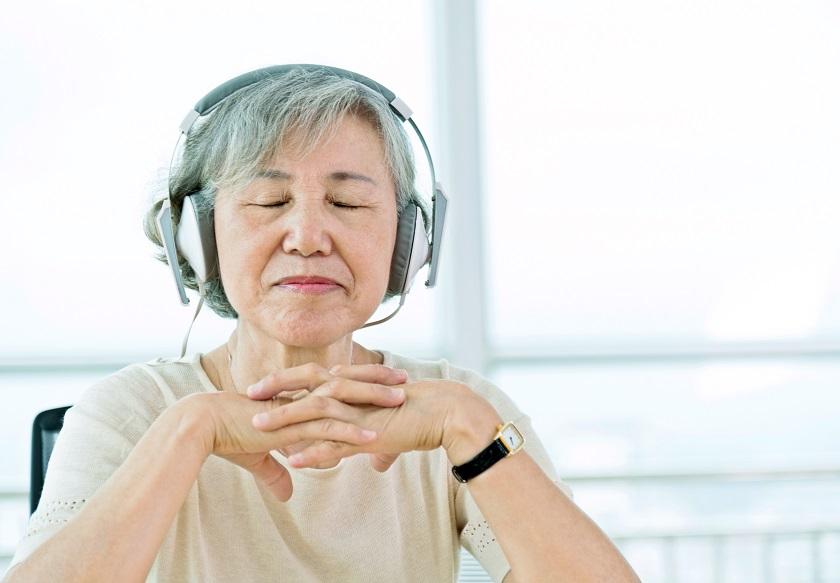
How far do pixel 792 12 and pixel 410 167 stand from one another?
9.55ft

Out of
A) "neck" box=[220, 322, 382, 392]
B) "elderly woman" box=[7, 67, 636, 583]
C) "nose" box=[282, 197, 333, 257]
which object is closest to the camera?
"elderly woman" box=[7, 67, 636, 583]

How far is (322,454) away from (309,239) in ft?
0.97

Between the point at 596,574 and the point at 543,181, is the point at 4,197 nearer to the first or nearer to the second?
the point at 543,181

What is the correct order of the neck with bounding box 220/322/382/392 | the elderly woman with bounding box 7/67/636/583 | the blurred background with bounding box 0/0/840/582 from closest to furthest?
1. the elderly woman with bounding box 7/67/636/583
2. the neck with bounding box 220/322/382/392
3. the blurred background with bounding box 0/0/840/582

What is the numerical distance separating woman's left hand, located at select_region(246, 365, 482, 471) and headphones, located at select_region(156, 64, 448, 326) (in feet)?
0.86

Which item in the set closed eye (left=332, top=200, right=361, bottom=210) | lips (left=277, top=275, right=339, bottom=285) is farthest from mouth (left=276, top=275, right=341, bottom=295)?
closed eye (left=332, top=200, right=361, bottom=210)

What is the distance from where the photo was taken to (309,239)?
145cm

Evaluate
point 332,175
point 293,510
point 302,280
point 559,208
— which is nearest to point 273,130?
point 332,175

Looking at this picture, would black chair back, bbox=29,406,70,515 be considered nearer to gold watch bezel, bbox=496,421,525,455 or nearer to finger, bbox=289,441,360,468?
finger, bbox=289,441,360,468

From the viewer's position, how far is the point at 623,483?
375 cm

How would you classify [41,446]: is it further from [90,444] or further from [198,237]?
[198,237]

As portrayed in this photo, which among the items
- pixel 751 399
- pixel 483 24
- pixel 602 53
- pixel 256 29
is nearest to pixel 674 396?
pixel 751 399

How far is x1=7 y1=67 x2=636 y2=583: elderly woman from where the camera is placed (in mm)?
1328

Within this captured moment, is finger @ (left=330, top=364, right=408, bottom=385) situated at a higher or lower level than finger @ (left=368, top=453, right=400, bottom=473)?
higher
